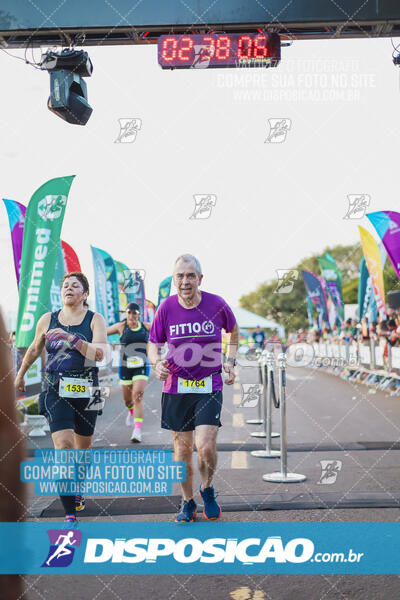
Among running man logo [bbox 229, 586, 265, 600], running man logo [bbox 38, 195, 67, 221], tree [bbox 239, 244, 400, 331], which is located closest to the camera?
running man logo [bbox 229, 586, 265, 600]

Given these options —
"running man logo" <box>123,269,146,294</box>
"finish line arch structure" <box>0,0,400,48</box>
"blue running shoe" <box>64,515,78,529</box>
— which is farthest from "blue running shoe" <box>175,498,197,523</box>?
"running man logo" <box>123,269,146,294</box>

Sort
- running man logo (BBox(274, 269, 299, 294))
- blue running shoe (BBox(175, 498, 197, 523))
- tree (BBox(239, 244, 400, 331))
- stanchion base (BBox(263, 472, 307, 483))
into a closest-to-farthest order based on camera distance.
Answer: blue running shoe (BBox(175, 498, 197, 523)), stanchion base (BBox(263, 472, 307, 483)), running man logo (BBox(274, 269, 299, 294)), tree (BBox(239, 244, 400, 331))

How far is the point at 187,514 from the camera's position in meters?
5.36

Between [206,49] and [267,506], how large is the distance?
449 cm

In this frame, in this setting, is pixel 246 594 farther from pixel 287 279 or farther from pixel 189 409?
pixel 287 279

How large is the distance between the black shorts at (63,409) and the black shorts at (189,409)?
590 mm

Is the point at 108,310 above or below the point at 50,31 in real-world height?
below

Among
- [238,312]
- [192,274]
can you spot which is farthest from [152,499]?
[238,312]

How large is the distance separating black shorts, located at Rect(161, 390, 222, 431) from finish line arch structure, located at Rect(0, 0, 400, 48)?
3.75m

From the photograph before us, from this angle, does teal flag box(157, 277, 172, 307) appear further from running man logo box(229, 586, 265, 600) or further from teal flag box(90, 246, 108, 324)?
running man logo box(229, 586, 265, 600)

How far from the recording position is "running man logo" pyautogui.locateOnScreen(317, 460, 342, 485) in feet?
22.2

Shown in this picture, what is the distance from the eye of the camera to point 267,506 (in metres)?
5.75

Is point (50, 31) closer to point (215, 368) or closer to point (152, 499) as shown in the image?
point (215, 368)

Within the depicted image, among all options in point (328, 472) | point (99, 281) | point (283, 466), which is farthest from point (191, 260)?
point (99, 281)
